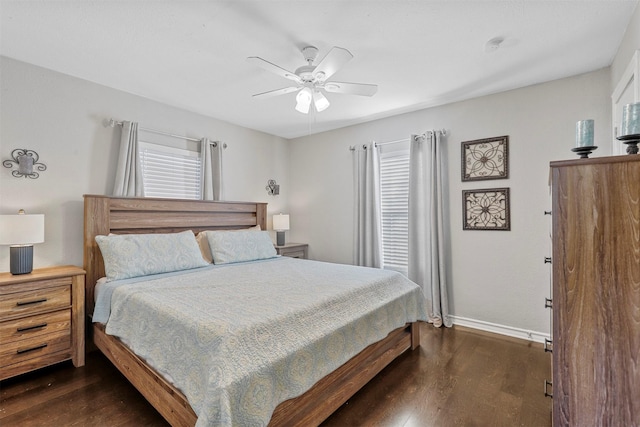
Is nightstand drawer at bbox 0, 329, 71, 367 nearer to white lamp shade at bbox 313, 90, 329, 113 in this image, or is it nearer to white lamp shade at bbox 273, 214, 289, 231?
white lamp shade at bbox 273, 214, 289, 231

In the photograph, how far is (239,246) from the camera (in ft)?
11.6

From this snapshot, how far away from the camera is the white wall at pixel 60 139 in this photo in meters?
2.55

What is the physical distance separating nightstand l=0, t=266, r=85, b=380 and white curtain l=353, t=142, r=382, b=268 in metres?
3.09

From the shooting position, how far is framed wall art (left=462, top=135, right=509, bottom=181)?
3.18 metres

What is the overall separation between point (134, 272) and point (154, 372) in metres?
1.14

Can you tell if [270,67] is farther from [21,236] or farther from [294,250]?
[294,250]

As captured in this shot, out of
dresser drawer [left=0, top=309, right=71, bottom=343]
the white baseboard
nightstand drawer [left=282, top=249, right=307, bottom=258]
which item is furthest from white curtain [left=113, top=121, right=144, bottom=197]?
the white baseboard

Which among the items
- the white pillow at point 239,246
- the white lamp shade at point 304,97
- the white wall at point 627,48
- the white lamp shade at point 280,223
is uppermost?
the white wall at point 627,48

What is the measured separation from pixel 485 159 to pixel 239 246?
9.74 feet

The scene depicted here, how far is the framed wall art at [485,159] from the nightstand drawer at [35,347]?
416cm

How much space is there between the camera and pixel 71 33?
2.20 meters

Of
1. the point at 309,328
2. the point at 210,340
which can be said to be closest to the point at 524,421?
the point at 309,328

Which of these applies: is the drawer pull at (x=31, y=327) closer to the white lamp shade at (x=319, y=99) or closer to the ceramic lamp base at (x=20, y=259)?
the ceramic lamp base at (x=20, y=259)

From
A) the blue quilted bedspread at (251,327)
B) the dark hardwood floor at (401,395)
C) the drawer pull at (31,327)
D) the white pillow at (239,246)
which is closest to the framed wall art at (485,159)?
the blue quilted bedspread at (251,327)
